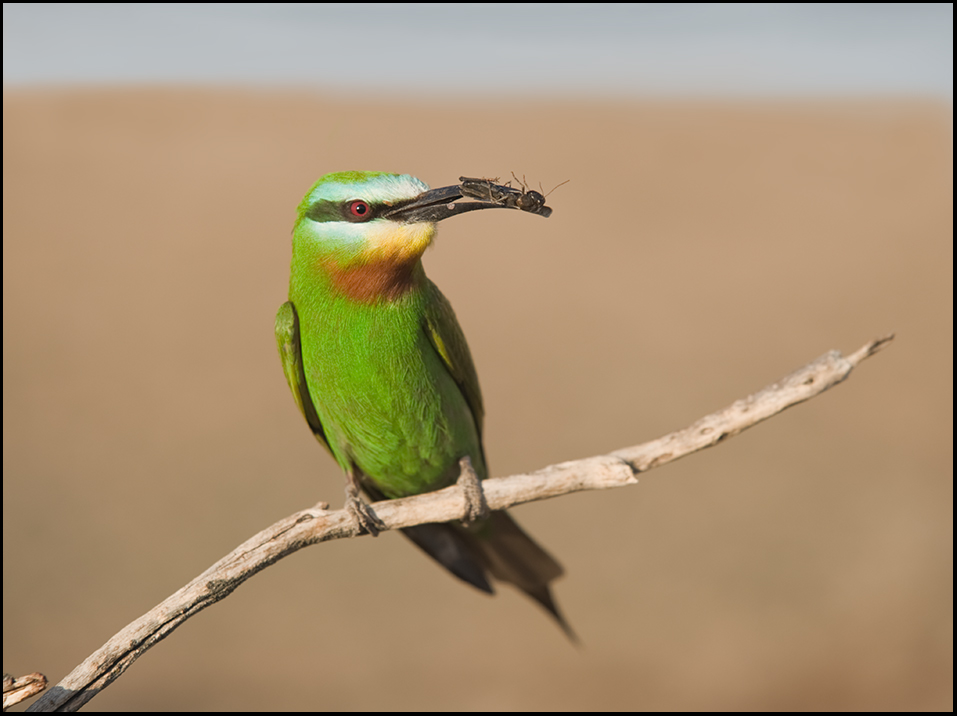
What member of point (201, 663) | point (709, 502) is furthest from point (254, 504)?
point (709, 502)

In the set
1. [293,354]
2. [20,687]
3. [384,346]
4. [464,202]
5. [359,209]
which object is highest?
[359,209]

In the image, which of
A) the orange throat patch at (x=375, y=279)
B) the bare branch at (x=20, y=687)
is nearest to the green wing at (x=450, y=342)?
the orange throat patch at (x=375, y=279)

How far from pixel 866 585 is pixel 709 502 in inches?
69.1

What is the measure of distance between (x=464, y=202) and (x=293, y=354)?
926 mm

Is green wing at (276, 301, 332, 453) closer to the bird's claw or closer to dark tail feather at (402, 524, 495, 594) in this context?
the bird's claw

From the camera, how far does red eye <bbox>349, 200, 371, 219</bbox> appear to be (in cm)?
225

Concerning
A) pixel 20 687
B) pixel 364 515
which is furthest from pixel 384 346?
pixel 20 687

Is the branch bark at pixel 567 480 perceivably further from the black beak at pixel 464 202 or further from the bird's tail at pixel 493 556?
the black beak at pixel 464 202

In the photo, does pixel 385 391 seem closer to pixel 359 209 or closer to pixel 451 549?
pixel 359 209

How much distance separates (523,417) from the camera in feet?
33.4

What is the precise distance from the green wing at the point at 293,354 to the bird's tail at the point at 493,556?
2.62 feet

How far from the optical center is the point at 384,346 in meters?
2.58

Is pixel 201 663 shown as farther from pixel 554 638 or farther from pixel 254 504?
pixel 554 638

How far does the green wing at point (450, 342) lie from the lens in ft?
8.78
